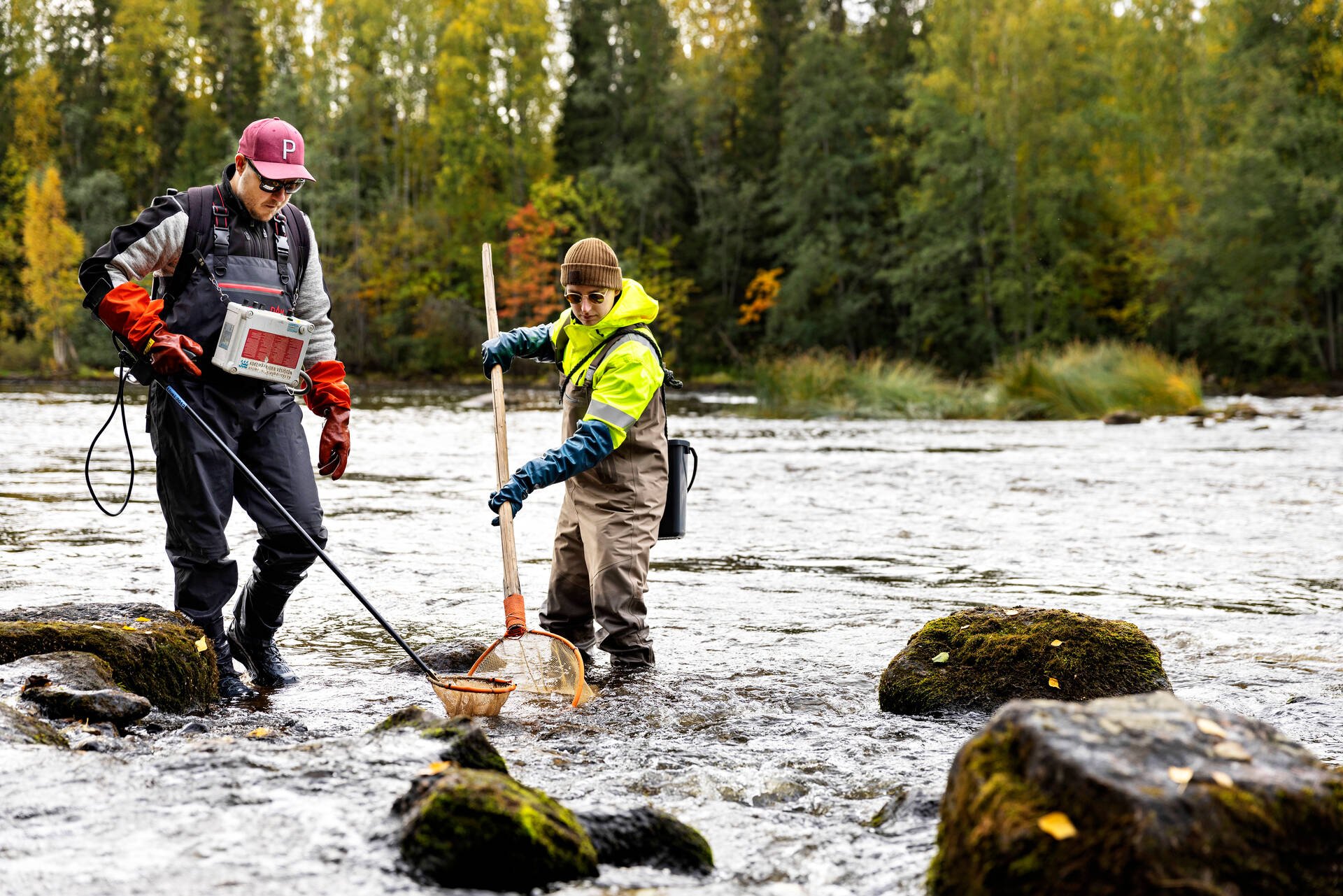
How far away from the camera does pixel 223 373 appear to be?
482 centimetres

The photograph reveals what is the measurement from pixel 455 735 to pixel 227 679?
5.78 feet

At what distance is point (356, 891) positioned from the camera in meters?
2.76

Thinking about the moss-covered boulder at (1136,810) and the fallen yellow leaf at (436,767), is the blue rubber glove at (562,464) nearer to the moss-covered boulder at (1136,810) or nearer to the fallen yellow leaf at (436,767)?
the fallen yellow leaf at (436,767)

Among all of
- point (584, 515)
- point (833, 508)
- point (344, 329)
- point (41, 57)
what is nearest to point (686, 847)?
point (584, 515)

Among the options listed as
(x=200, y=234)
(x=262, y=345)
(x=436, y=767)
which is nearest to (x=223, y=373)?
(x=262, y=345)

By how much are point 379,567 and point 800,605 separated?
2.77 meters

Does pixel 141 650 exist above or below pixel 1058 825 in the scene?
below

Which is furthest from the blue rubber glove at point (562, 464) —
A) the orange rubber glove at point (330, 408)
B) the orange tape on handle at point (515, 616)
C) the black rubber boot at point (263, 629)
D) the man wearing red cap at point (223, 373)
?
the black rubber boot at point (263, 629)

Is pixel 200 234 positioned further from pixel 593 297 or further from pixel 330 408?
pixel 593 297

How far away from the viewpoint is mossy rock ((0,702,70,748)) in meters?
3.60

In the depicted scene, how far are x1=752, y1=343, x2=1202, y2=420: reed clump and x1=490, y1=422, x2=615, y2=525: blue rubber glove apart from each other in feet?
66.2

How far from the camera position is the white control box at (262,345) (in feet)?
15.5

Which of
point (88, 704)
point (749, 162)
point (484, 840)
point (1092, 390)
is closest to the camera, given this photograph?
point (484, 840)

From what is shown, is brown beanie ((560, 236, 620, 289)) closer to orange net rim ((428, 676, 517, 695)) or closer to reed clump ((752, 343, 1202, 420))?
orange net rim ((428, 676, 517, 695))
